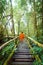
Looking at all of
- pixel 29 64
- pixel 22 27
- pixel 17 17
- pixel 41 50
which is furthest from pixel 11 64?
pixel 22 27

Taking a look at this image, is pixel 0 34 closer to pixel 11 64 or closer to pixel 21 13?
pixel 11 64

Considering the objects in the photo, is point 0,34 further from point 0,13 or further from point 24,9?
point 24,9

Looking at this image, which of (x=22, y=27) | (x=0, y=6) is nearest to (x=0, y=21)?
(x=0, y=6)

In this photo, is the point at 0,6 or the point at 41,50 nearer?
the point at 41,50

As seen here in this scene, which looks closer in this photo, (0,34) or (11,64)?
(11,64)

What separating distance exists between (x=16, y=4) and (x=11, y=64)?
27.0 metres

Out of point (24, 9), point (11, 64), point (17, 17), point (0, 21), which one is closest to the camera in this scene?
point (11, 64)

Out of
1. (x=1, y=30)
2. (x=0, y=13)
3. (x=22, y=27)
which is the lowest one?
(x=22, y=27)

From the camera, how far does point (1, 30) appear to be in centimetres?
1484

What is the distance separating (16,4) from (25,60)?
26.2 metres

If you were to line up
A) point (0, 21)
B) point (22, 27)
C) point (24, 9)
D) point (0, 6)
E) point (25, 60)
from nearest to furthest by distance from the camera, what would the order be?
point (25, 60) → point (0, 6) → point (0, 21) → point (24, 9) → point (22, 27)

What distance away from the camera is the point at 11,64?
7.62 meters

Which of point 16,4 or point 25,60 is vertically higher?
point 16,4

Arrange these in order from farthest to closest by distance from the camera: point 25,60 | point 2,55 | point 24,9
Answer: point 24,9 → point 2,55 → point 25,60
